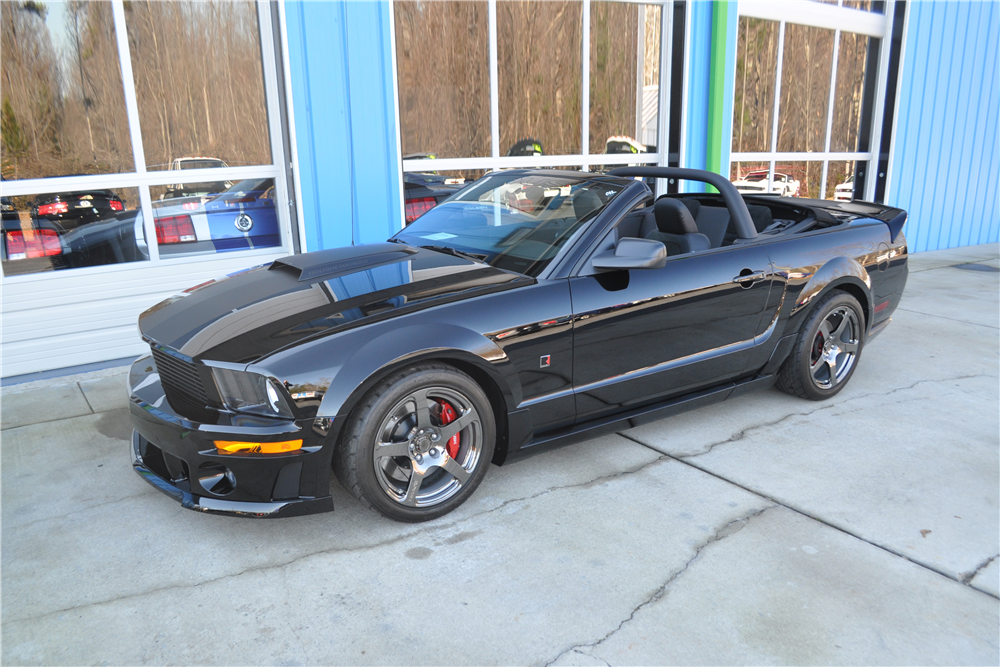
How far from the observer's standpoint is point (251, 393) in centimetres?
265

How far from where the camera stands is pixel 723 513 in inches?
123

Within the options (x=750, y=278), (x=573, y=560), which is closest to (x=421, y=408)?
(x=573, y=560)

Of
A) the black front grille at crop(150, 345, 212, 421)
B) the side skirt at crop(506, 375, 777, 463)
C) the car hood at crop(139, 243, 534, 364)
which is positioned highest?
the car hood at crop(139, 243, 534, 364)

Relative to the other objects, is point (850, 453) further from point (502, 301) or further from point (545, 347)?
point (502, 301)

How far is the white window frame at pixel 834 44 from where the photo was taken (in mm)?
8500

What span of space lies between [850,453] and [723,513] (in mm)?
1060

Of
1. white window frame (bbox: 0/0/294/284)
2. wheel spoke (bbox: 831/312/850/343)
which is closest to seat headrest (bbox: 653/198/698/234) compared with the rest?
wheel spoke (bbox: 831/312/850/343)

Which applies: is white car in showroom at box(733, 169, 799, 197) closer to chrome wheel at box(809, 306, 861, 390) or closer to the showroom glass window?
the showroom glass window

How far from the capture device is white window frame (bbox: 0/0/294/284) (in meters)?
5.30

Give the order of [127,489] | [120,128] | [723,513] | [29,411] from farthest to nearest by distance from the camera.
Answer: [120,128] → [29,411] → [127,489] → [723,513]

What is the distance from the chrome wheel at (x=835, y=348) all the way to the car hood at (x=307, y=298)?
220 centimetres

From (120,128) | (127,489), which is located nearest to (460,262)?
(127,489)

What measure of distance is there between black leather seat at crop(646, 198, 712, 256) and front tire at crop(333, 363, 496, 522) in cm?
157

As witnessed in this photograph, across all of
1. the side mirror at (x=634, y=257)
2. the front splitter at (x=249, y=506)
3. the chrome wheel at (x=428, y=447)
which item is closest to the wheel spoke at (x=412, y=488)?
the chrome wheel at (x=428, y=447)
